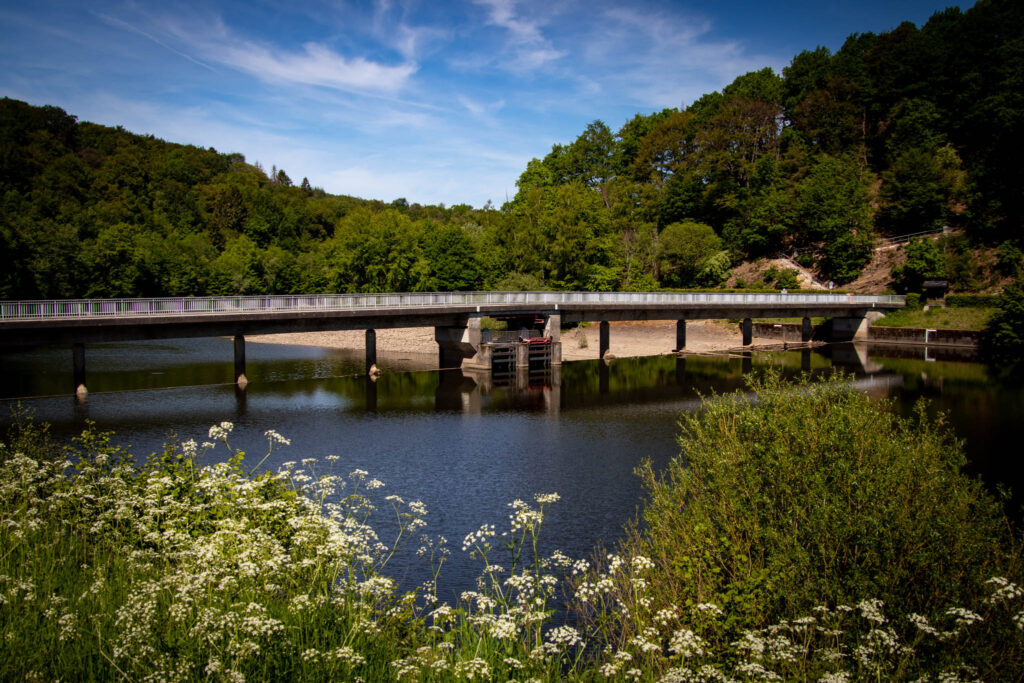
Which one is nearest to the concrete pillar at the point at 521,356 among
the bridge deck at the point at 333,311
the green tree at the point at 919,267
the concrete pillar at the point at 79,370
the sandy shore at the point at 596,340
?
the bridge deck at the point at 333,311

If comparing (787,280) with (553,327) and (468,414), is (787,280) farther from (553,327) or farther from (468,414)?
(468,414)

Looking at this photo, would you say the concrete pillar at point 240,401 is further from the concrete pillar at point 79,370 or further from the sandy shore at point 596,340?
the sandy shore at point 596,340

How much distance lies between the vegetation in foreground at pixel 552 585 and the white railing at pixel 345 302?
28948mm

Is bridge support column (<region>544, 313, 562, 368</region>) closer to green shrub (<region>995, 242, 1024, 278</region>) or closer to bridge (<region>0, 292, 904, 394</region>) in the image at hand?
bridge (<region>0, 292, 904, 394</region>)

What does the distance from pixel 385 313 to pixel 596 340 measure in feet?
104

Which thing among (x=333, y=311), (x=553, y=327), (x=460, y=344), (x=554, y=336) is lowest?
(x=460, y=344)

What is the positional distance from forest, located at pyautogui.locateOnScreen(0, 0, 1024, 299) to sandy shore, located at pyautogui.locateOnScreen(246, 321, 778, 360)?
24.0 feet

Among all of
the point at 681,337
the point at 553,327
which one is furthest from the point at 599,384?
the point at 681,337

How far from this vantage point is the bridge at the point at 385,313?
1528 inches

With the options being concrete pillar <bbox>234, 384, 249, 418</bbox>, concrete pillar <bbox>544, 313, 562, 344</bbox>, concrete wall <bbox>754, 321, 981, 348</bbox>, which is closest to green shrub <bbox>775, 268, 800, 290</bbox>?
concrete wall <bbox>754, 321, 981, 348</bbox>

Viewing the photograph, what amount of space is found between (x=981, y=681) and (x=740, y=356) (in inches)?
2294

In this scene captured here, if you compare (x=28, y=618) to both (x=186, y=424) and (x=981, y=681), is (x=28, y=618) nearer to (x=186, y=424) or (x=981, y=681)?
(x=981, y=681)

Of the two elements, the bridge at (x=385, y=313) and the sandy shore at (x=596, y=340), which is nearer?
the bridge at (x=385, y=313)

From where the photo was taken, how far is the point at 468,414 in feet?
124
